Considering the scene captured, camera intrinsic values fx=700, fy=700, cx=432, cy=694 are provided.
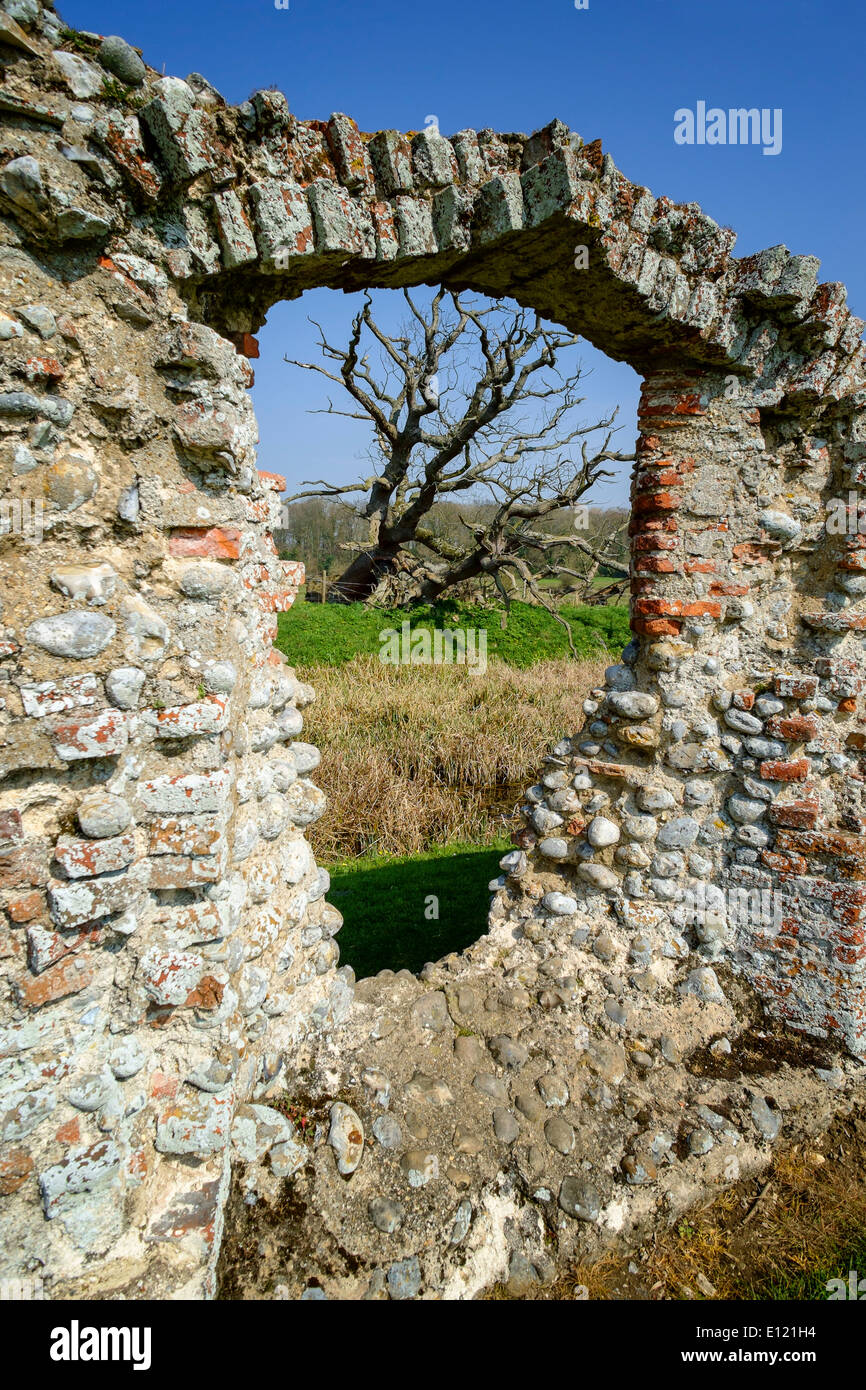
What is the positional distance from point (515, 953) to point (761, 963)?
41.5 inches

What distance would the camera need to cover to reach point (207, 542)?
82.3 inches

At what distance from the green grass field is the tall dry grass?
2335 mm

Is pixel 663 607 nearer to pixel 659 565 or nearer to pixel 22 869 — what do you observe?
pixel 659 565

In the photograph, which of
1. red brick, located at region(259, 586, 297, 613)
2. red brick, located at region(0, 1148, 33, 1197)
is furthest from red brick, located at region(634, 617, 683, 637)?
red brick, located at region(0, 1148, 33, 1197)

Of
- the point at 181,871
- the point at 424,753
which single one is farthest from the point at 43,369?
the point at 424,753

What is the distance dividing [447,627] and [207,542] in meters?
11.5

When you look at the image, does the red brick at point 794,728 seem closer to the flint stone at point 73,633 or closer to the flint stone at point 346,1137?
the flint stone at point 346,1137

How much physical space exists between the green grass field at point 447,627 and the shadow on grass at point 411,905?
222 inches

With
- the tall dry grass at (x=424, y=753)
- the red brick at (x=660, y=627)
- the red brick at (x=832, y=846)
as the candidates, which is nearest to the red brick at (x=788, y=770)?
the red brick at (x=832, y=846)

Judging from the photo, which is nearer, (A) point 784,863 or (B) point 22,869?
(B) point 22,869

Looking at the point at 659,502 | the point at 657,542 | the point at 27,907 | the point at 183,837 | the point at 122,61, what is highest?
the point at 122,61

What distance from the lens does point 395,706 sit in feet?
26.7
